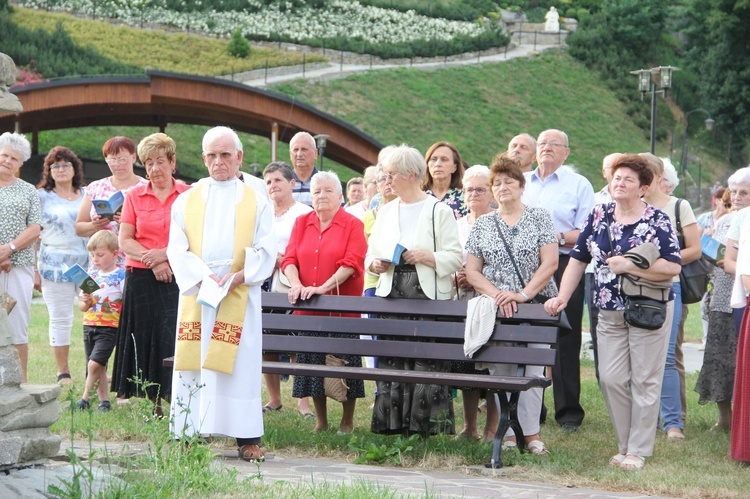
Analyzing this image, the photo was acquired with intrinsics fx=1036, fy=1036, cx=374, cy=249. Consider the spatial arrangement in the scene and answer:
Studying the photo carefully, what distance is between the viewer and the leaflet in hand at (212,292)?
636 cm

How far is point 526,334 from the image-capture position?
22.8 ft

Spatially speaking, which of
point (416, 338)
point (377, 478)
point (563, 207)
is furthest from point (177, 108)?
point (377, 478)

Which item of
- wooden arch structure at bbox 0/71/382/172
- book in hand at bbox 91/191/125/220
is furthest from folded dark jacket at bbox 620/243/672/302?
wooden arch structure at bbox 0/71/382/172

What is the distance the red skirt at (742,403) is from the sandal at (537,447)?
4.06 ft

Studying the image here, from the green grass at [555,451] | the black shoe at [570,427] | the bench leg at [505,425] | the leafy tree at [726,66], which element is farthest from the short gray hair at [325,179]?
the leafy tree at [726,66]

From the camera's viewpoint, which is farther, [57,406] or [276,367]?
[276,367]

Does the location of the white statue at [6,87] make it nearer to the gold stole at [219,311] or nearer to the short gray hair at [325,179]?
the gold stole at [219,311]

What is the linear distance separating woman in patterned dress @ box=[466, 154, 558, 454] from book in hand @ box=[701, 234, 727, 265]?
62.6 inches

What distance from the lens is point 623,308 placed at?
6961 millimetres

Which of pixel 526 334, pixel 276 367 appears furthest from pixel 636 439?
pixel 276 367

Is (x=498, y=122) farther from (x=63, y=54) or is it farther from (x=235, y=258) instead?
(x=235, y=258)

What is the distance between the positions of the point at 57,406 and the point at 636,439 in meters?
3.75

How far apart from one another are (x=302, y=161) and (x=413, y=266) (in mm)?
2649

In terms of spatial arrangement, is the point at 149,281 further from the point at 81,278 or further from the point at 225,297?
the point at 225,297
